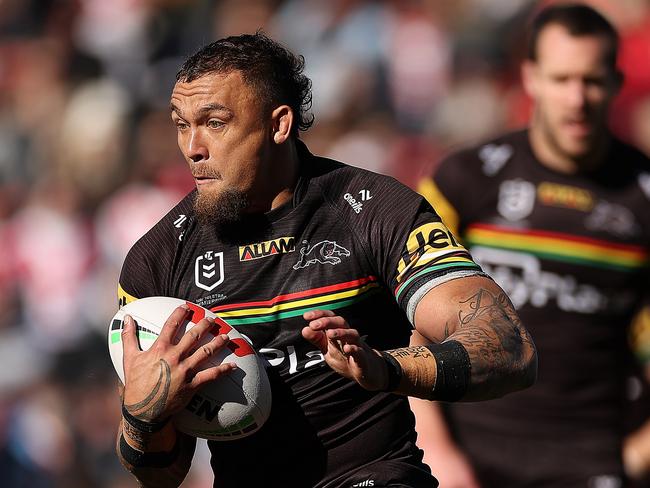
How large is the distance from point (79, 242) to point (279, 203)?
19.5 ft

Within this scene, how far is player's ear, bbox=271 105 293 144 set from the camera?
4.43m

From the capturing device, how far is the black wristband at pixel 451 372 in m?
3.59

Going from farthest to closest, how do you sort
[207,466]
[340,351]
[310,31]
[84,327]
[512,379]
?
[310,31]
[84,327]
[207,466]
[512,379]
[340,351]

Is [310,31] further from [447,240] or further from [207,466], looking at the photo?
[447,240]

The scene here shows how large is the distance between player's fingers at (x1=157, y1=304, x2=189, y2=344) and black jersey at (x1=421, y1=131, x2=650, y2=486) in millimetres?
2526

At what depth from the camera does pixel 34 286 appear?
10.2 meters

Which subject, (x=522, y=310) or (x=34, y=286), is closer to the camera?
(x=522, y=310)

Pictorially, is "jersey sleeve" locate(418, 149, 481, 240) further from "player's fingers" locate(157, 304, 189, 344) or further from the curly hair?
"player's fingers" locate(157, 304, 189, 344)

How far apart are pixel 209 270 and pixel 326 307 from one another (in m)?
0.46

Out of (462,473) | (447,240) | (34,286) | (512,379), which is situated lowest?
(34,286)

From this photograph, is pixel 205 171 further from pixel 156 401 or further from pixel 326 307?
pixel 156 401

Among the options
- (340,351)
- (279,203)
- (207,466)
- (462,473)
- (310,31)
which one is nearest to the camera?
(340,351)

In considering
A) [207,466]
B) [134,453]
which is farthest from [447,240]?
[207,466]

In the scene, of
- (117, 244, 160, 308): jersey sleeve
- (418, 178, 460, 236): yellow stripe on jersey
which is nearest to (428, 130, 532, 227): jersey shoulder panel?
(418, 178, 460, 236): yellow stripe on jersey
